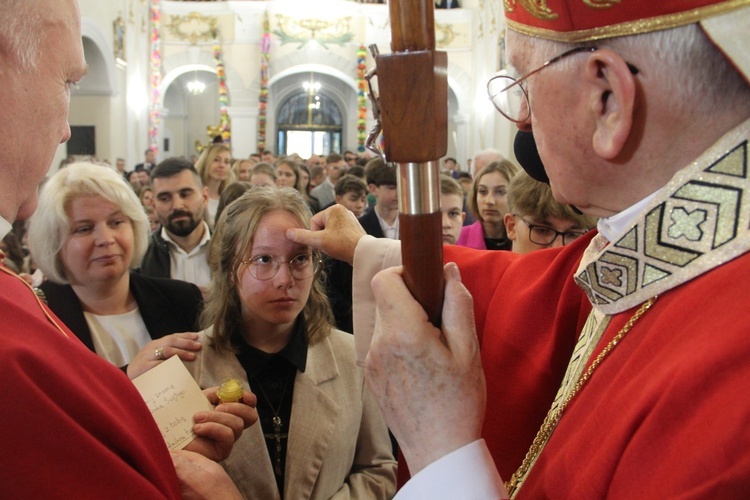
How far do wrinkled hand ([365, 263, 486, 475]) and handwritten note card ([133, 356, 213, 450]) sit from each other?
2.17ft

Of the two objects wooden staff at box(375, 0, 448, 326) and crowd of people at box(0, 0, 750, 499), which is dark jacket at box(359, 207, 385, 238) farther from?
wooden staff at box(375, 0, 448, 326)

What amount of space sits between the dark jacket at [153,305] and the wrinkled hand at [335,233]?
0.88 metres

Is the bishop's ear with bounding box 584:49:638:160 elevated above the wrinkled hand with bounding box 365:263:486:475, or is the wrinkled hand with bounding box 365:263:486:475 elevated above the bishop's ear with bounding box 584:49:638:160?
the bishop's ear with bounding box 584:49:638:160

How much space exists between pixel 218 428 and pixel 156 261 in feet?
7.17

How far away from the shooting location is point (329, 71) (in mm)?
17938

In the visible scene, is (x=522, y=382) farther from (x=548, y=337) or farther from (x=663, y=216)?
(x=663, y=216)

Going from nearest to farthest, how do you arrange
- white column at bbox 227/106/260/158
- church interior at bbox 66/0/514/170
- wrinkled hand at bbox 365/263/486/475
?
wrinkled hand at bbox 365/263/486/475
church interior at bbox 66/0/514/170
white column at bbox 227/106/260/158

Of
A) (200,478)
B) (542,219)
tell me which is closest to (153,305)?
(200,478)

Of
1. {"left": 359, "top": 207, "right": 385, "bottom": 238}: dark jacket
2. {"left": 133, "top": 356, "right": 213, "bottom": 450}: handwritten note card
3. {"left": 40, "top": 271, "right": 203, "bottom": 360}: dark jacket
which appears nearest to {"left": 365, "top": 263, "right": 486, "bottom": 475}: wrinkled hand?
{"left": 133, "top": 356, "right": 213, "bottom": 450}: handwritten note card

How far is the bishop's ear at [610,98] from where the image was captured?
94cm

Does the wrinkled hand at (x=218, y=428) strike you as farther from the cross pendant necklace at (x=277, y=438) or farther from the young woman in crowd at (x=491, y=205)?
the young woman in crowd at (x=491, y=205)

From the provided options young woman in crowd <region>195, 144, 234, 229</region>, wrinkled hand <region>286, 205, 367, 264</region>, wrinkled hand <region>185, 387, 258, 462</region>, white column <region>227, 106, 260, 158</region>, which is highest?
white column <region>227, 106, 260, 158</region>

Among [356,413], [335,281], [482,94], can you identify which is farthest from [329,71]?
[356,413]

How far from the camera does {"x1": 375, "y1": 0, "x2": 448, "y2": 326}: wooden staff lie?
3.02ft
